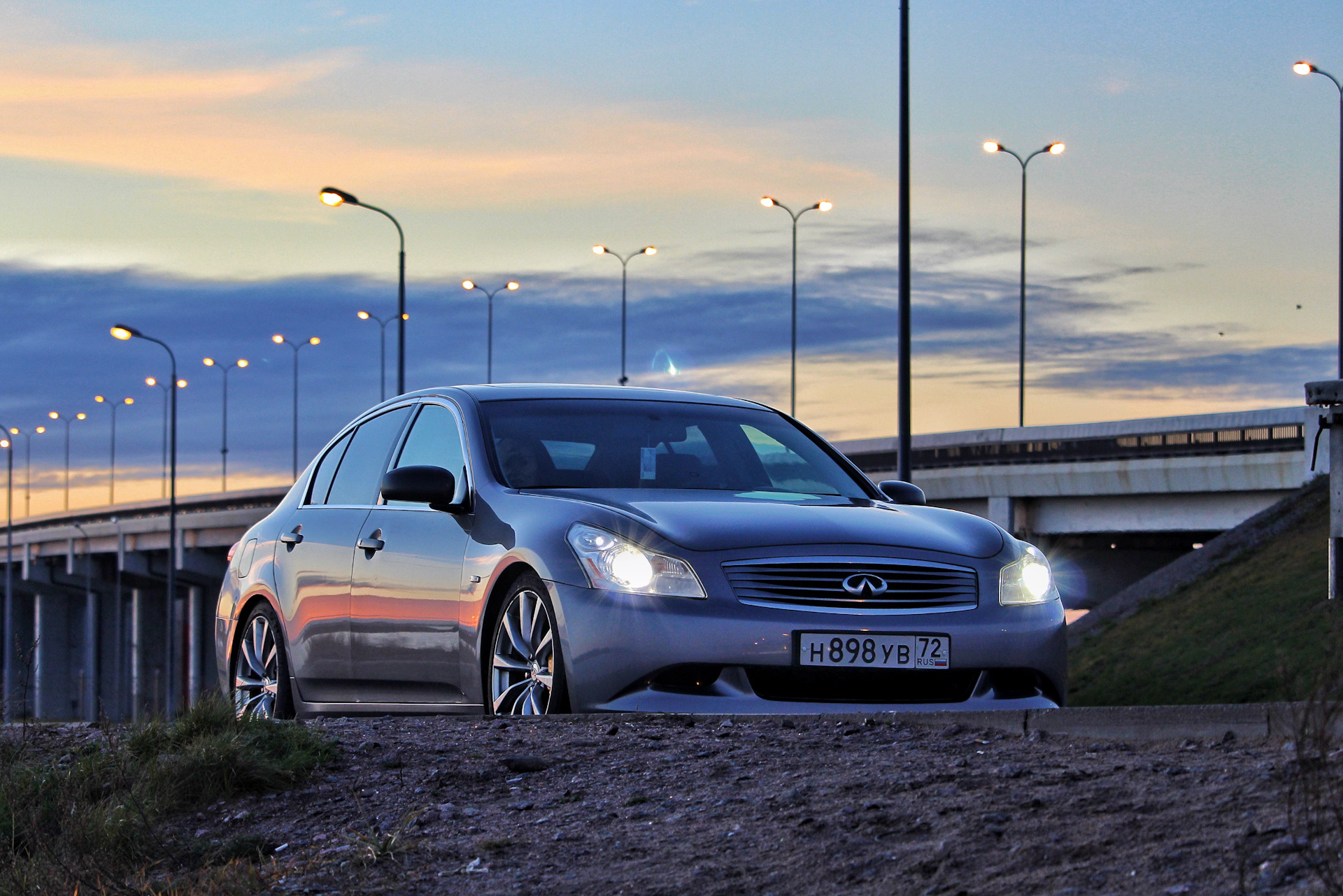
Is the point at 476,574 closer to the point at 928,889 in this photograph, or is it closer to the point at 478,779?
the point at 478,779

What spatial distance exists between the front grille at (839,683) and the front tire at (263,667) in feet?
9.64

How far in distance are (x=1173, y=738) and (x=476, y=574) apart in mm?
3022

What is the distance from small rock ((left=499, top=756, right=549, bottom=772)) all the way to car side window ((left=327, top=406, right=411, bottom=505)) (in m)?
3.12

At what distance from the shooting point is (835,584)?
6637mm

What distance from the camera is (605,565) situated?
6.61 m

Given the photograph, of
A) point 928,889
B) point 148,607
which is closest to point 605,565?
point 928,889

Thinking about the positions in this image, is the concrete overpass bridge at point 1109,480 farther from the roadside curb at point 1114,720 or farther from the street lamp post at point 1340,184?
the roadside curb at point 1114,720

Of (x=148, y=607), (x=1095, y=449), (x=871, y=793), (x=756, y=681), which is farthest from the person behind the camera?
(x=148, y=607)

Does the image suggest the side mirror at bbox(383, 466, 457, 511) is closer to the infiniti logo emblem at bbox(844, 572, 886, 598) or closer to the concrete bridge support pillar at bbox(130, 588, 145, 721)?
the infiniti logo emblem at bbox(844, 572, 886, 598)

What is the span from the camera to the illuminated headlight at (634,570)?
21.5 feet

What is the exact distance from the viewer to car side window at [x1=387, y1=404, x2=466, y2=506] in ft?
26.1

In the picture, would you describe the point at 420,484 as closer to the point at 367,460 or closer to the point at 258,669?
the point at 367,460

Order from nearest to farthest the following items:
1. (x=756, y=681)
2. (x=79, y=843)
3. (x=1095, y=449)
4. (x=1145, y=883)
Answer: (x=1145, y=883) → (x=79, y=843) → (x=756, y=681) → (x=1095, y=449)

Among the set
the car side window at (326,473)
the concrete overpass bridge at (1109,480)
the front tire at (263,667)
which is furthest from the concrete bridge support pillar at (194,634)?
the car side window at (326,473)
